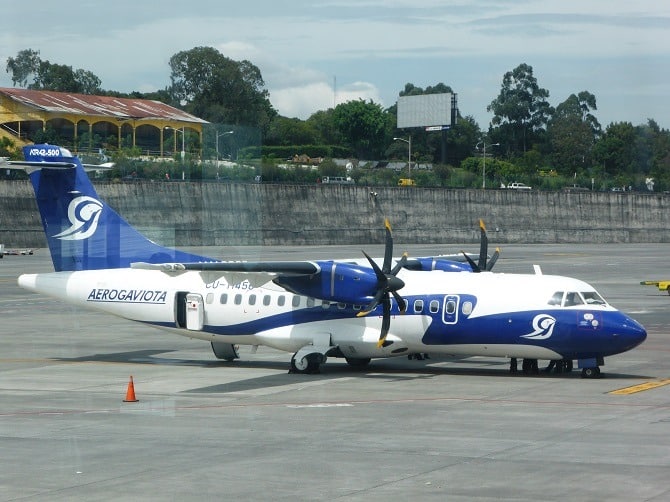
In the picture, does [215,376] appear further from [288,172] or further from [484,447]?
[288,172]

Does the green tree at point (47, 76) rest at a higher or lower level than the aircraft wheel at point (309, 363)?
higher

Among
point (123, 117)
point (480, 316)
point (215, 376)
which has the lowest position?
point (215, 376)

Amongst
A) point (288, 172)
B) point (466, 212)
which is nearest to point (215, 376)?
point (288, 172)

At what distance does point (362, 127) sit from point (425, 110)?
953 cm

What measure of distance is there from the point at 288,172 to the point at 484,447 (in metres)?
87.4

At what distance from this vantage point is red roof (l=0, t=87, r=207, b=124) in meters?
47.1

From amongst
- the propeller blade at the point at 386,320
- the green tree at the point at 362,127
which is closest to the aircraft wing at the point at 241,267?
the propeller blade at the point at 386,320

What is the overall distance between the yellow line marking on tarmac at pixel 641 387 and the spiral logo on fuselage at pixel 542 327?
2.44 meters

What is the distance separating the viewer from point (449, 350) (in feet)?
93.9

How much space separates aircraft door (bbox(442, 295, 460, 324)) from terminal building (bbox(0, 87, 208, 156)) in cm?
1926

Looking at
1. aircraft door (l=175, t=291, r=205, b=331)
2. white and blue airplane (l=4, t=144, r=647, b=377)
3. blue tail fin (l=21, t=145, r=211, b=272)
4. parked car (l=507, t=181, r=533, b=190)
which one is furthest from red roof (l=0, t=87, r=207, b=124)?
parked car (l=507, t=181, r=533, b=190)

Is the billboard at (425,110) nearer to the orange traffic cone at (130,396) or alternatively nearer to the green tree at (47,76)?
the green tree at (47,76)

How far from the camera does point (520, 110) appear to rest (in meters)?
143

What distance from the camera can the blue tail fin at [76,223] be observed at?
32.8 meters
